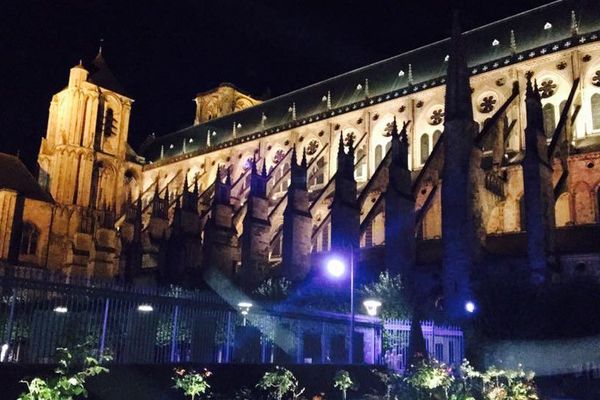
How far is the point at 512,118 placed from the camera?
3331cm

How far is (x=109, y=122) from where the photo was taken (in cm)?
5588

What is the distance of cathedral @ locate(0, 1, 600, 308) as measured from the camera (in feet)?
84.6

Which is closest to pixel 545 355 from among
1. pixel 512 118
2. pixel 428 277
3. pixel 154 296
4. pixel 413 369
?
pixel 428 277

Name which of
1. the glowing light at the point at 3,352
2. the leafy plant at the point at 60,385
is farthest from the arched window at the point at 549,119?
the leafy plant at the point at 60,385

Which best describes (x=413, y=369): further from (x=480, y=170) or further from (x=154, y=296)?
(x=480, y=170)

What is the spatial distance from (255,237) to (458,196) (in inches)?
497

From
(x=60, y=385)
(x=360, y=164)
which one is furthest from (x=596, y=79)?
(x=60, y=385)

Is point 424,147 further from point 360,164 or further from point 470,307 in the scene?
point 470,307

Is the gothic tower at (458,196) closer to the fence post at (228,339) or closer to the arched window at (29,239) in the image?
the fence post at (228,339)

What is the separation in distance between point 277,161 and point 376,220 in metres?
12.3

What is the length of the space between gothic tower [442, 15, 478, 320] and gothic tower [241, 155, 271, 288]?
1161 centimetres

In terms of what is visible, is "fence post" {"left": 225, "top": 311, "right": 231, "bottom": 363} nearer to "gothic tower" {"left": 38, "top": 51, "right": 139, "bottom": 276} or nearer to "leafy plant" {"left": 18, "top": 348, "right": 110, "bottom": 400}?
"leafy plant" {"left": 18, "top": 348, "right": 110, "bottom": 400}

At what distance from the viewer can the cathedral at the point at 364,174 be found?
25.8 m

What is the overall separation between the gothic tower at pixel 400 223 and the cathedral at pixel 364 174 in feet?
0.21
